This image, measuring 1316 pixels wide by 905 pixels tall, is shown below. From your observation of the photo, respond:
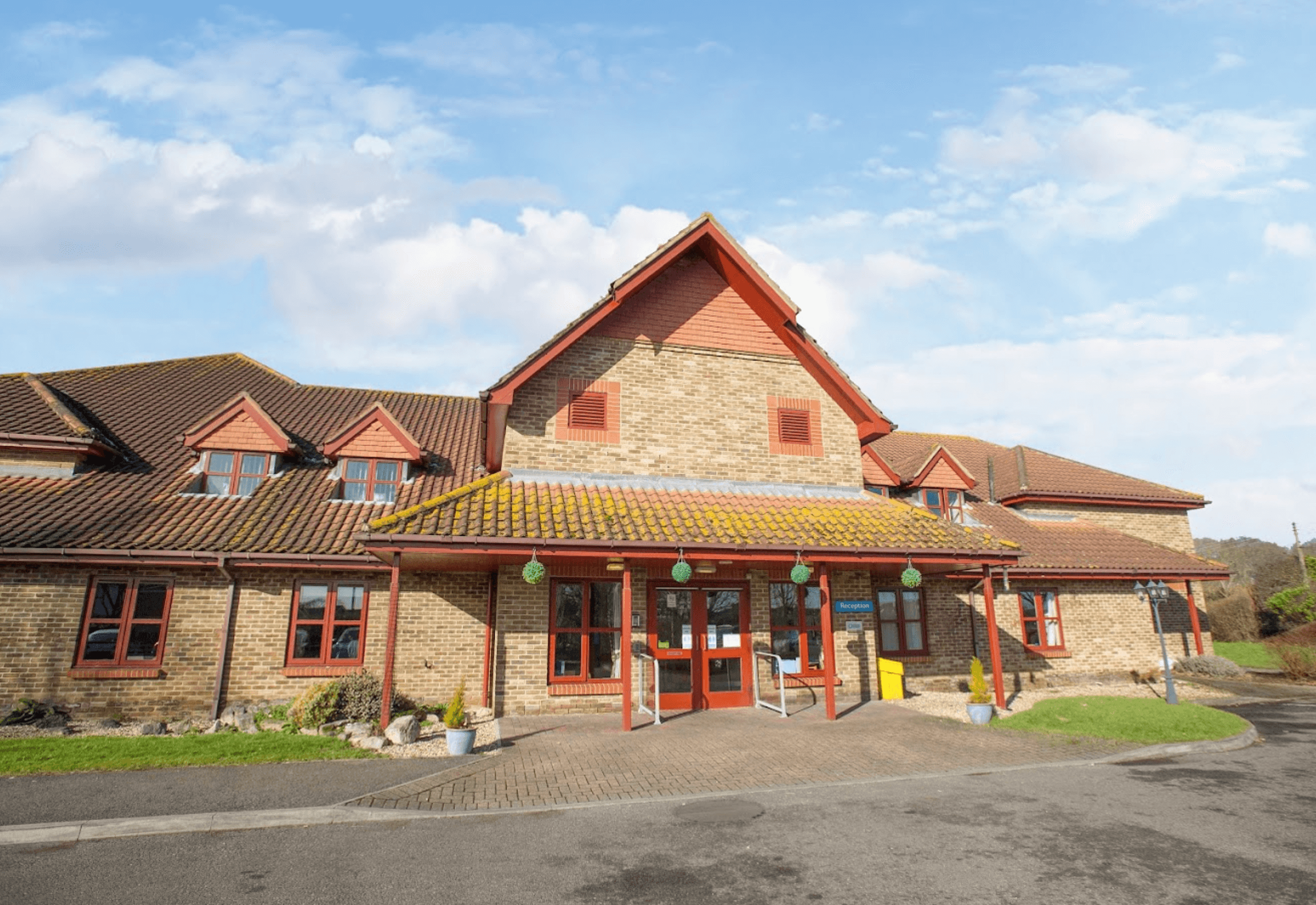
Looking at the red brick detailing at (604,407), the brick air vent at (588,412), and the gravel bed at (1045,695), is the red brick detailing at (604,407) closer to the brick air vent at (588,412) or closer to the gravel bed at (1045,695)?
the brick air vent at (588,412)

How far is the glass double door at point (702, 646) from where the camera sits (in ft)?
43.1

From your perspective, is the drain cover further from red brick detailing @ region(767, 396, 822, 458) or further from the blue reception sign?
red brick detailing @ region(767, 396, 822, 458)

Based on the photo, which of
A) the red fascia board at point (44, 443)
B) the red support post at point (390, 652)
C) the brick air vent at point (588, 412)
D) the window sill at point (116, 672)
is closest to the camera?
the red support post at point (390, 652)

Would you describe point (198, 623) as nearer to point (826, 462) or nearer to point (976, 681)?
point (826, 462)

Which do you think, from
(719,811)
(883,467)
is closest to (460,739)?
(719,811)

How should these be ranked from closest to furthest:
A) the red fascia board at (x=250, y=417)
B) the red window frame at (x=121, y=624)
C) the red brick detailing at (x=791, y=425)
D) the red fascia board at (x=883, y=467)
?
the red window frame at (x=121, y=624) < the red brick detailing at (x=791, y=425) < the red fascia board at (x=250, y=417) < the red fascia board at (x=883, y=467)

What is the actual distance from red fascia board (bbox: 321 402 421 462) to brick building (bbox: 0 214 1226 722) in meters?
0.07

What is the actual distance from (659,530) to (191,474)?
10793mm

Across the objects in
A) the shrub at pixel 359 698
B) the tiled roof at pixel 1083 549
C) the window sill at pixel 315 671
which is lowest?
the shrub at pixel 359 698

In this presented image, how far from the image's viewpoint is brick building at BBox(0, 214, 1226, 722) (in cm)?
1223

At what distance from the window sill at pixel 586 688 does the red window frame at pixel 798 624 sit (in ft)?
10.8

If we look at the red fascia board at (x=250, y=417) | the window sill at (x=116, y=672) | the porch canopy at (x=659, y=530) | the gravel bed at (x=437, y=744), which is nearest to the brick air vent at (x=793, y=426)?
the porch canopy at (x=659, y=530)

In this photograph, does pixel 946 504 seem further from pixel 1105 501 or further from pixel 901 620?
pixel 1105 501

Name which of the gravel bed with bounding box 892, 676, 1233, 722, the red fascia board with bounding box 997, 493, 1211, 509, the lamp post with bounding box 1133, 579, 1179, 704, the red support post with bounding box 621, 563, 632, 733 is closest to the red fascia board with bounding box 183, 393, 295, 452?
the red support post with bounding box 621, 563, 632, 733
